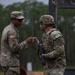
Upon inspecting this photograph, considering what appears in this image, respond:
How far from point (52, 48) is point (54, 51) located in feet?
0.36

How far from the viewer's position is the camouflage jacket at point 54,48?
22.4 feet

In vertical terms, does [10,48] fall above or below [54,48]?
below

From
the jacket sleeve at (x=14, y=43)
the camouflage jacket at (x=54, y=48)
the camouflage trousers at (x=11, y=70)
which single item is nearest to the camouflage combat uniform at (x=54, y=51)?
the camouflage jacket at (x=54, y=48)

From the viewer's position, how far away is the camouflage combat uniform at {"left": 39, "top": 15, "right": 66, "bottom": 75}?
684 cm

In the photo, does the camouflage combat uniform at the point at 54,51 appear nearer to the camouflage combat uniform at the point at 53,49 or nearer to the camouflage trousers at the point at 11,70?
the camouflage combat uniform at the point at 53,49

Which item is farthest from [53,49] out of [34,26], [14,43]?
[34,26]

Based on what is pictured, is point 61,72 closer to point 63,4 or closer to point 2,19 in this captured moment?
point 63,4

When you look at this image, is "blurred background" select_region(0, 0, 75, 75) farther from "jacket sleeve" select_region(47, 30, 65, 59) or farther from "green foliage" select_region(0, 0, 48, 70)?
"jacket sleeve" select_region(47, 30, 65, 59)

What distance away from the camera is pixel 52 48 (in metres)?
6.94

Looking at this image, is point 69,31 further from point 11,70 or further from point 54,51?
point 54,51

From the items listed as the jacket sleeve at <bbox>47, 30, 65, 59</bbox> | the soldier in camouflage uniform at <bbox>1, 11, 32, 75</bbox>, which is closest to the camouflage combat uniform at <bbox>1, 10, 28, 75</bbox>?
the soldier in camouflage uniform at <bbox>1, 11, 32, 75</bbox>

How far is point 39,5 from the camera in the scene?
197ft

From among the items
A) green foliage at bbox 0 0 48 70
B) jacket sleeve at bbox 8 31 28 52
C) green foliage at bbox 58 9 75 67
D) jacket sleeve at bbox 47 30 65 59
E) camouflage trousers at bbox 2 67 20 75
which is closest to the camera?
jacket sleeve at bbox 47 30 65 59

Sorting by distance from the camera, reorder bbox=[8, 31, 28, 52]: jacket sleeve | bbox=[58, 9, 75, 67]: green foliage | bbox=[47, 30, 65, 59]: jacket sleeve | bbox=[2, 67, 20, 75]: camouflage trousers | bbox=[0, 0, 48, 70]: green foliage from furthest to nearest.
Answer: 1. bbox=[58, 9, 75, 67]: green foliage
2. bbox=[0, 0, 48, 70]: green foliage
3. bbox=[2, 67, 20, 75]: camouflage trousers
4. bbox=[8, 31, 28, 52]: jacket sleeve
5. bbox=[47, 30, 65, 59]: jacket sleeve
